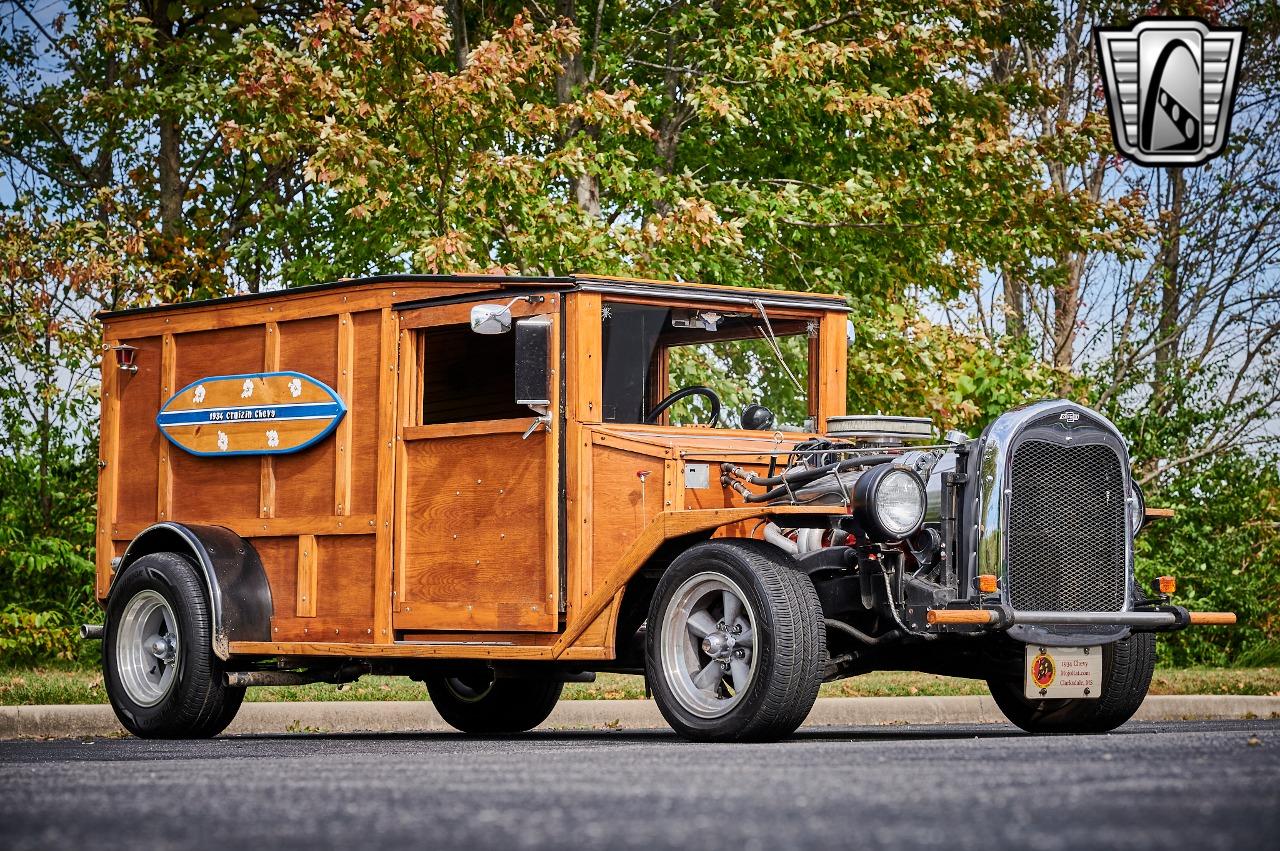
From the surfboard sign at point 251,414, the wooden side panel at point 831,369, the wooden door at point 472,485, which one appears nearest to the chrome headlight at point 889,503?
the wooden door at point 472,485

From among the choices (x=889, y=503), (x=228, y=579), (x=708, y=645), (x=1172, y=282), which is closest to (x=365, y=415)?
(x=228, y=579)

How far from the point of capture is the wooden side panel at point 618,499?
354 inches

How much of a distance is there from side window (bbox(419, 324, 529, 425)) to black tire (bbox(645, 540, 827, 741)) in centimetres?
204

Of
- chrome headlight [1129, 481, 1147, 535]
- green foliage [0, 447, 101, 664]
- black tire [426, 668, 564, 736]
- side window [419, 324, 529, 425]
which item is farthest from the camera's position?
green foliage [0, 447, 101, 664]

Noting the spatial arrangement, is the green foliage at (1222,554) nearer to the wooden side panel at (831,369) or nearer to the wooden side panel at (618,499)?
the wooden side panel at (831,369)

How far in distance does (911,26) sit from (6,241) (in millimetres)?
8550

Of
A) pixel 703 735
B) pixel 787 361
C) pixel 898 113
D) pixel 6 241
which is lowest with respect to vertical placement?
pixel 703 735

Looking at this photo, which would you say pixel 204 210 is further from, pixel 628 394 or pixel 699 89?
pixel 628 394

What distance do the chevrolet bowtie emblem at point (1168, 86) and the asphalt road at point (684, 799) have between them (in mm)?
12097

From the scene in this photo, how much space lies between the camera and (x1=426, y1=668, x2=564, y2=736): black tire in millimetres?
11258

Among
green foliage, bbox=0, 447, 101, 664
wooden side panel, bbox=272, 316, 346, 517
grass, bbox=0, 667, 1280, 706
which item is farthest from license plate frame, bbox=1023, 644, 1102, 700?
green foliage, bbox=0, 447, 101, 664

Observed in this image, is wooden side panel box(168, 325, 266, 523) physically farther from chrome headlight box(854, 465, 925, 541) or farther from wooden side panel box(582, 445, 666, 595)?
chrome headlight box(854, 465, 925, 541)

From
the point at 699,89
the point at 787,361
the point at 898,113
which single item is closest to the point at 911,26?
the point at 898,113

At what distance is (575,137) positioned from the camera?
1527cm
